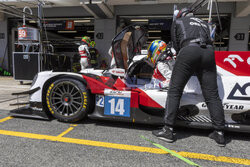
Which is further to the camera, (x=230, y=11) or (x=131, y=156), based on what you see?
(x=230, y=11)

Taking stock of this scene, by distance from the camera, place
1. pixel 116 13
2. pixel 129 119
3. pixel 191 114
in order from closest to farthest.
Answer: pixel 191 114
pixel 129 119
pixel 116 13

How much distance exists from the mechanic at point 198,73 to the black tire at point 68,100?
3.59ft

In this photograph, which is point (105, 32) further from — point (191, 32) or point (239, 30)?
point (191, 32)

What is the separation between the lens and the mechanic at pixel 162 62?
2.47 metres

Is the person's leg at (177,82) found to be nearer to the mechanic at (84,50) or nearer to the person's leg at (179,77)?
the person's leg at (179,77)

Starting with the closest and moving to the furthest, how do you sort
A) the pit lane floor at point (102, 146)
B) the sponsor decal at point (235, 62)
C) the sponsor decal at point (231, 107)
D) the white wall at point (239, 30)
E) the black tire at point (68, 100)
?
the pit lane floor at point (102, 146) < the sponsor decal at point (231, 107) < the sponsor decal at point (235, 62) < the black tire at point (68, 100) < the white wall at point (239, 30)

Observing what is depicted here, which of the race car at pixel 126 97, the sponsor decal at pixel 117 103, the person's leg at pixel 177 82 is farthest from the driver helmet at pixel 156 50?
the sponsor decal at pixel 117 103

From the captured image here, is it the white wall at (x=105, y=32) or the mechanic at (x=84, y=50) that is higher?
the white wall at (x=105, y=32)

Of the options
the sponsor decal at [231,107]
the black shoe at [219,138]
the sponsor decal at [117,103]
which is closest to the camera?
the black shoe at [219,138]

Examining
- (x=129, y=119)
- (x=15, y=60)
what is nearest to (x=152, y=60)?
(x=129, y=119)

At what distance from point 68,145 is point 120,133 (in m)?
0.65

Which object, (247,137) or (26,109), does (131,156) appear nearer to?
(247,137)

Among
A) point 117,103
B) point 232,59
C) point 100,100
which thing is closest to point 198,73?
point 232,59

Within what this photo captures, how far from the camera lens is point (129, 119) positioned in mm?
2389
